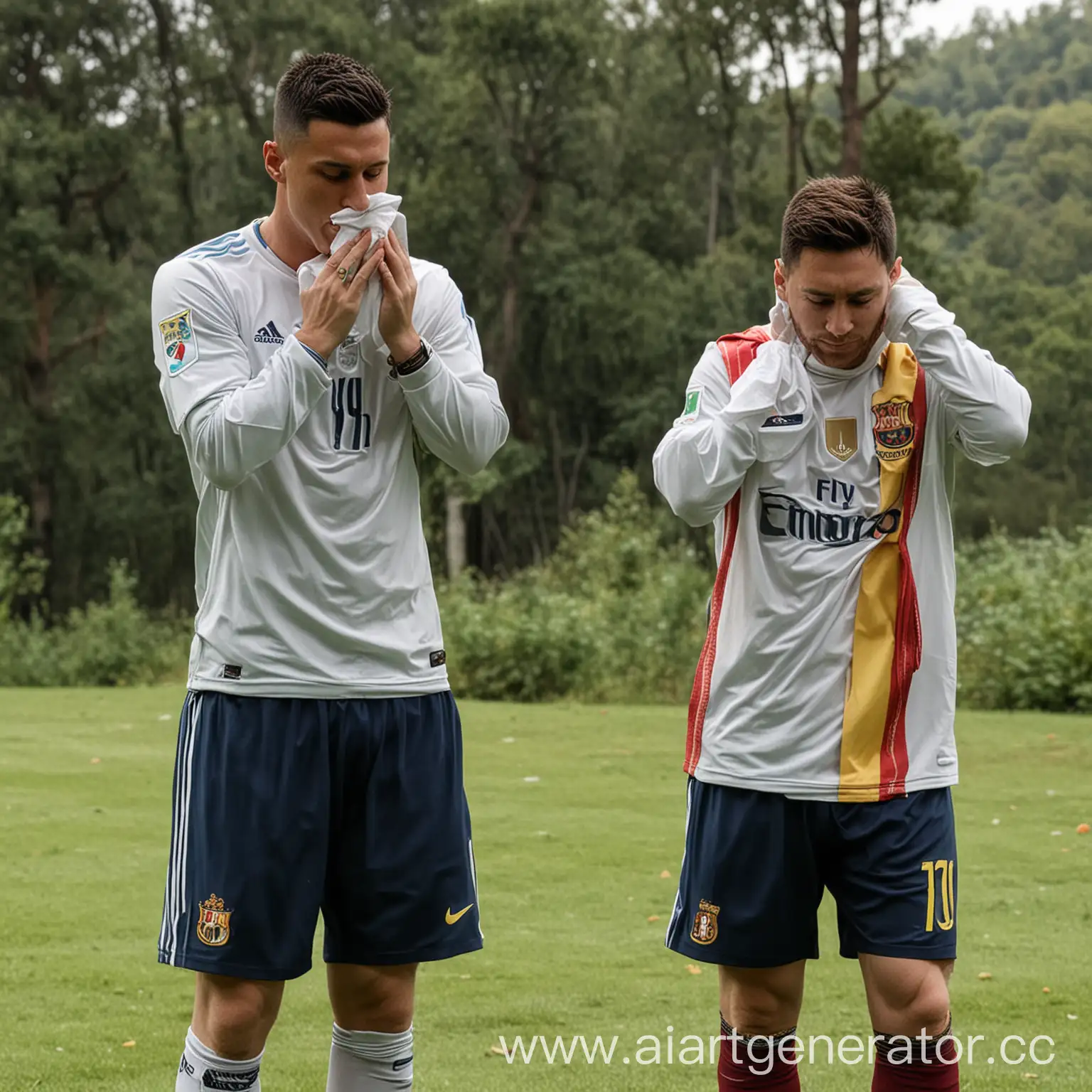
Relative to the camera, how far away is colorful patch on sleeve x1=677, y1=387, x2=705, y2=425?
3.29 m

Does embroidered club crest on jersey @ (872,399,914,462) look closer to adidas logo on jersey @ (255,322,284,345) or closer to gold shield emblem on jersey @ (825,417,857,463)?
gold shield emblem on jersey @ (825,417,857,463)

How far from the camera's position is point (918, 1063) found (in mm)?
3119

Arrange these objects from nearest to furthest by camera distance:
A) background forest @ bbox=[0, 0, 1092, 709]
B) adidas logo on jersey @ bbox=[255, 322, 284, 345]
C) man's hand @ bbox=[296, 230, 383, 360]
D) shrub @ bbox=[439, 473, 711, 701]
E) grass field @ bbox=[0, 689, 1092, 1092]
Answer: man's hand @ bbox=[296, 230, 383, 360]
adidas logo on jersey @ bbox=[255, 322, 284, 345]
grass field @ bbox=[0, 689, 1092, 1092]
shrub @ bbox=[439, 473, 711, 701]
background forest @ bbox=[0, 0, 1092, 709]

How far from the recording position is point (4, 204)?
109 feet

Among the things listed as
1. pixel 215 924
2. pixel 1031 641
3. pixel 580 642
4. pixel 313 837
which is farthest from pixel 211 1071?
pixel 580 642

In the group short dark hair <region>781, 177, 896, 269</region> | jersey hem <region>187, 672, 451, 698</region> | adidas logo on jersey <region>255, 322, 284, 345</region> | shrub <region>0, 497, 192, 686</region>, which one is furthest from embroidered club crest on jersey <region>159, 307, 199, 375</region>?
shrub <region>0, 497, 192, 686</region>

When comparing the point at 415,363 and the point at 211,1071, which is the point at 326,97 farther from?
the point at 211,1071

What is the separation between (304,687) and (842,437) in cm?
112

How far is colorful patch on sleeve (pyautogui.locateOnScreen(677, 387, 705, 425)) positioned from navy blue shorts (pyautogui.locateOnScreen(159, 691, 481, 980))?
0.73 m

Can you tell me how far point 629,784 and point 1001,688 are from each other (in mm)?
5093

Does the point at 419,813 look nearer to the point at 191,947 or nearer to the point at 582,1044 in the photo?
the point at 191,947

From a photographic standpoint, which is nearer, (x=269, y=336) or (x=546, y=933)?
(x=269, y=336)

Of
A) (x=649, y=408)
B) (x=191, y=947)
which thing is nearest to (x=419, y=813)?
(x=191, y=947)

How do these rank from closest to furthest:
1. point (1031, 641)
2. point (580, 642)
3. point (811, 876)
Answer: point (811, 876)
point (1031, 641)
point (580, 642)
